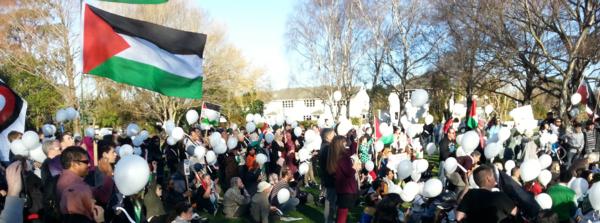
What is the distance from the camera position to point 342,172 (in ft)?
21.8

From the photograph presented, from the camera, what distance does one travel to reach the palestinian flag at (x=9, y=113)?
8.07 metres

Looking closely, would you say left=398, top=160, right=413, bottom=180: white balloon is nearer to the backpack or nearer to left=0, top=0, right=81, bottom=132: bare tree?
the backpack

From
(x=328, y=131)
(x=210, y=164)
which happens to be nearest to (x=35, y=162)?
(x=210, y=164)

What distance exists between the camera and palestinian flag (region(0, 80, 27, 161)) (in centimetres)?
807

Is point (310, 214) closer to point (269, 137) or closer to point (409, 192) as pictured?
point (409, 192)

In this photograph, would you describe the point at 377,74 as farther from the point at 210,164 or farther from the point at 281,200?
the point at 281,200

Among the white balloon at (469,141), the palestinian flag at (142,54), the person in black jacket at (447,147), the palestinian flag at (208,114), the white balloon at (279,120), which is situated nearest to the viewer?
the palestinian flag at (142,54)

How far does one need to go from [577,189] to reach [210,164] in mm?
6693

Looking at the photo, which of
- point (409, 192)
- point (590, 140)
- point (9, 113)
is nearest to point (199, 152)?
point (9, 113)

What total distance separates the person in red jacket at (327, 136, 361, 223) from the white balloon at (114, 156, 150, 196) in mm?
2942

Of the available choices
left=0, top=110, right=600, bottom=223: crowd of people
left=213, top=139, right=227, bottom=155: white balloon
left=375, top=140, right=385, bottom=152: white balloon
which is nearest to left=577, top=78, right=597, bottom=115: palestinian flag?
left=0, top=110, right=600, bottom=223: crowd of people

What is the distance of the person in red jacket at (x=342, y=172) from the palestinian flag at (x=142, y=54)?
71.4 inches

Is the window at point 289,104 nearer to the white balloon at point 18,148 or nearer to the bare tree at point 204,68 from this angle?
the bare tree at point 204,68

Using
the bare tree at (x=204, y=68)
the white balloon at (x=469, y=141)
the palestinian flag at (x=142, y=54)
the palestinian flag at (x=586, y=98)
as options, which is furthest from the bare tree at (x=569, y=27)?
the bare tree at (x=204, y=68)
